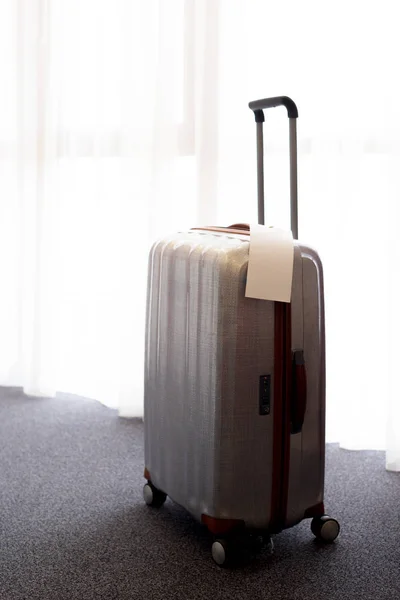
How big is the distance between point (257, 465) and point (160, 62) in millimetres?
1503

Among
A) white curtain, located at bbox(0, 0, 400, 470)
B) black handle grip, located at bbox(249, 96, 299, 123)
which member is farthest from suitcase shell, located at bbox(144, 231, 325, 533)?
white curtain, located at bbox(0, 0, 400, 470)

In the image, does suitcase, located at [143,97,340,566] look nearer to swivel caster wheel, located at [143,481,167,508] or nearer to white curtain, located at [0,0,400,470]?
swivel caster wheel, located at [143,481,167,508]

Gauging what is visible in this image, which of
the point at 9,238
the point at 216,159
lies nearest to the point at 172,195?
the point at 216,159

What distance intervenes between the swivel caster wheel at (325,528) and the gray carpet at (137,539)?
2cm

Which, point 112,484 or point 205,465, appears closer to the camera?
point 205,465

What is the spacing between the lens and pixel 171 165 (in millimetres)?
2613

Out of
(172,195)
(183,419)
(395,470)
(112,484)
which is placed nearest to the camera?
(183,419)

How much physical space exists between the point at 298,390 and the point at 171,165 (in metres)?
1.22

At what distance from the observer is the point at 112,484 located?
2.10 meters

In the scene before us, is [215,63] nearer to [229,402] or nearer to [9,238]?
[9,238]

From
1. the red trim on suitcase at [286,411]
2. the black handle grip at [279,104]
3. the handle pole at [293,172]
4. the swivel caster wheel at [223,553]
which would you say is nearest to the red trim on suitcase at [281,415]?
the red trim on suitcase at [286,411]

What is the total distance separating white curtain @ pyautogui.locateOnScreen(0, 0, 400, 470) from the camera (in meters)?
2.34

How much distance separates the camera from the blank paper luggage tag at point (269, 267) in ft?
5.16

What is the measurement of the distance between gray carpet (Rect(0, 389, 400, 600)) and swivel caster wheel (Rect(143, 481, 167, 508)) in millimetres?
26
